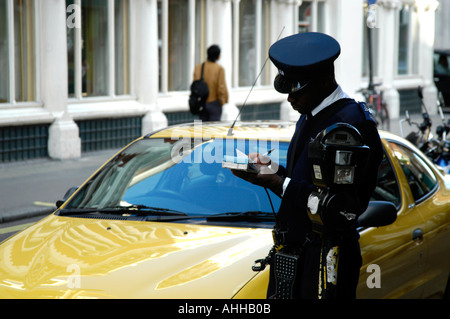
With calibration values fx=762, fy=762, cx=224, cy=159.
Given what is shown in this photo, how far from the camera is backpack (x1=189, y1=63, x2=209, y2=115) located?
503 inches

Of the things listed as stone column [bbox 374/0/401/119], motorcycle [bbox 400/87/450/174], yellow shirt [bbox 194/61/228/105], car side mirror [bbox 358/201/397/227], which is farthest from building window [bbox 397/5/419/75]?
car side mirror [bbox 358/201/397/227]

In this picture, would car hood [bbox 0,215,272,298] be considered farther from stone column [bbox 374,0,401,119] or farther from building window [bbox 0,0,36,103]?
stone column [bbox 374,0,401,119]

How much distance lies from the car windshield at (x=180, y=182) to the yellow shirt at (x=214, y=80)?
306 inches

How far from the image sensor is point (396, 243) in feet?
14.6

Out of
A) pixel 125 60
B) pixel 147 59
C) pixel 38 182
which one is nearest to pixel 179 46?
pixel 147 59

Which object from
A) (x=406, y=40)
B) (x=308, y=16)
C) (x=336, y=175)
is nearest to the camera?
(x=336, y=175)

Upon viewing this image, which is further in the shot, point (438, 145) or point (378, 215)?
point (438, 145)

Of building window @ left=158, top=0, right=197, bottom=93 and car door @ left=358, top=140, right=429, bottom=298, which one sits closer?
car door @ left=358, top=140, right=429, bottom=298

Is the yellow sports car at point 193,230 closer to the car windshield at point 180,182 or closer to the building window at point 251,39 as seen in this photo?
the car windshield at point 180,182

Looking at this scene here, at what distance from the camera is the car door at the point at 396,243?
13.8 ft

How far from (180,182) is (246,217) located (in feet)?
1.90

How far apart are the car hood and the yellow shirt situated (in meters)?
8.58

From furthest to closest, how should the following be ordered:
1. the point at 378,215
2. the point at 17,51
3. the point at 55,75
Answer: the point at 55,75 < the point at 17,51 < the point at 378,215

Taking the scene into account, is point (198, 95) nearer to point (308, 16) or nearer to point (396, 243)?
point (396, 243)
